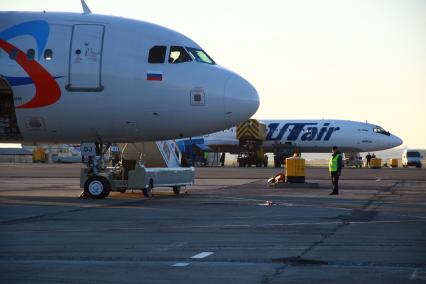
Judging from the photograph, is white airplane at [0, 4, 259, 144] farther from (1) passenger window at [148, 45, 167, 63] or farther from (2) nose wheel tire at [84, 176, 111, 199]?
(2) nose wheel tire at [84, 176, 111, 199]

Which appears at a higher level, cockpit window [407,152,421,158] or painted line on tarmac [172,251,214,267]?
painted line on tarmac [172,251,214,267]

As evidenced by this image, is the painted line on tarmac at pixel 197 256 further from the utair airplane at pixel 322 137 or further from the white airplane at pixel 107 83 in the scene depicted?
the utair airplane at pixel 322 137

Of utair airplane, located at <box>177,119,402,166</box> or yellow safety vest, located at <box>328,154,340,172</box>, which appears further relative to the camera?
utair airplane, located at <box>177,119,402,166</box>

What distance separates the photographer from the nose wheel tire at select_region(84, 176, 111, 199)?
2202 centimetres

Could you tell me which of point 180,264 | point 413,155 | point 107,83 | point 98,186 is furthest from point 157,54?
point 413,155

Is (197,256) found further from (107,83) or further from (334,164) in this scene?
(334,164)

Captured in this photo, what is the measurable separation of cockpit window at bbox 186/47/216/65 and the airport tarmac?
381 cm

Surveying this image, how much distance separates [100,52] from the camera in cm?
2089

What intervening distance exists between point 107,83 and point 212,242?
→ 9600 mm

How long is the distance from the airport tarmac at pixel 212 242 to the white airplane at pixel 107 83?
84.2 inches

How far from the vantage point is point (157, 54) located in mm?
21328

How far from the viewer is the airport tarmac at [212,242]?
9195mm

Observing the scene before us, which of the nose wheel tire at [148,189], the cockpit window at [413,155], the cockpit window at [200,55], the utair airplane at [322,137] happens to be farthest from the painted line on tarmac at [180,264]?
the cockpit window at [413,155]

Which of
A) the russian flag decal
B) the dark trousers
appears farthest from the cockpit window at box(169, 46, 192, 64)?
the dark trousers
